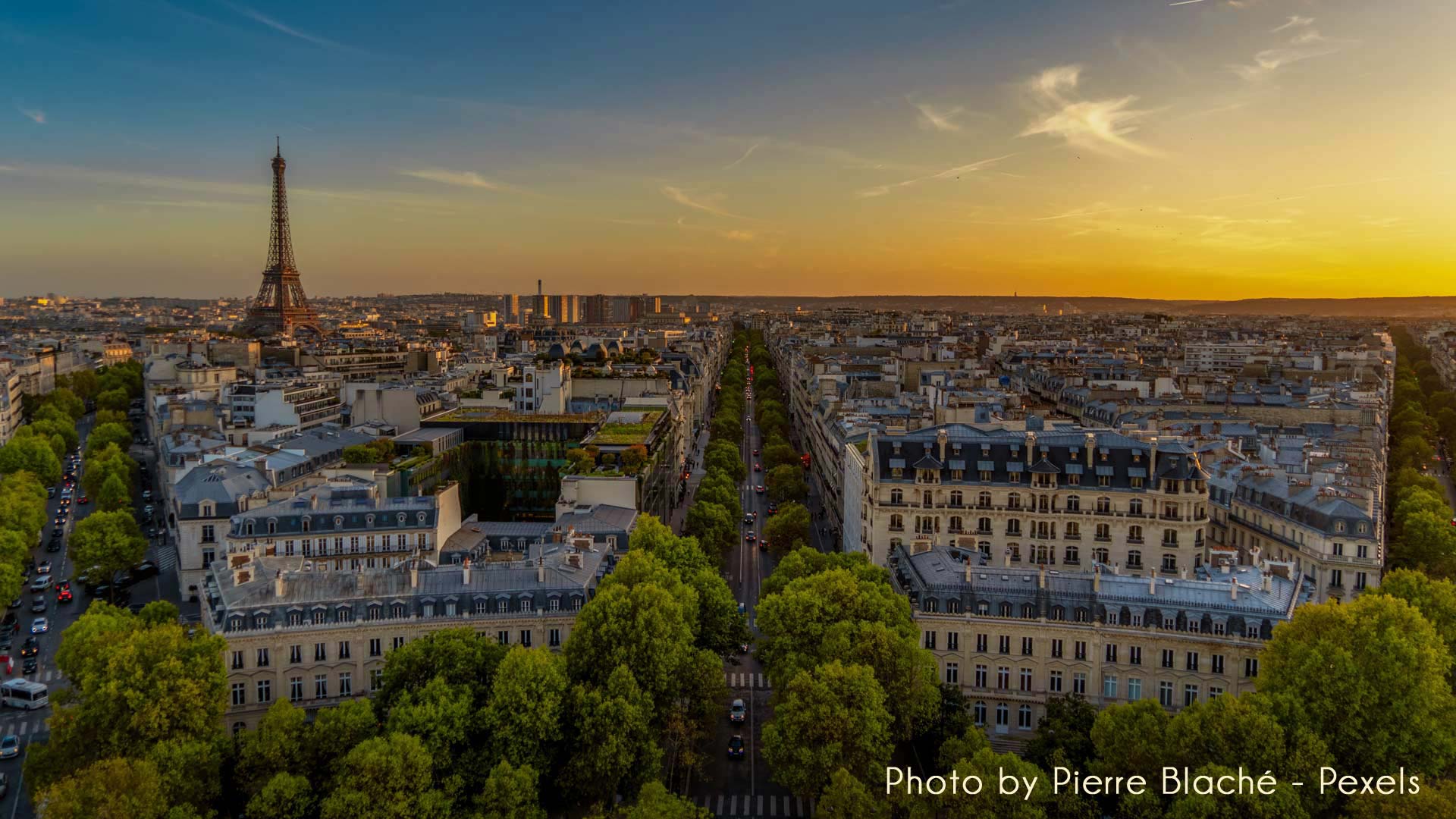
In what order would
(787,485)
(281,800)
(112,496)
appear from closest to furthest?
1. (281,800)
2. (112,496)
3. (787,485)

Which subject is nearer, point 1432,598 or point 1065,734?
point 1065,734

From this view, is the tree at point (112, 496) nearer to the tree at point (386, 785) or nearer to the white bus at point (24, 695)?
the white bus at point (24, 695)

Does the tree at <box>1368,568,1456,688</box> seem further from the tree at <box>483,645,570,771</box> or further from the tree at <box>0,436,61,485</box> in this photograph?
the tree at <box>0,436,61,485</box>

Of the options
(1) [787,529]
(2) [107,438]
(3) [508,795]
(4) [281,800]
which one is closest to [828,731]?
(3) [508,795]

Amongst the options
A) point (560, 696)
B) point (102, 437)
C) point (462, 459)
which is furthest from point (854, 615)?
point (102, 437)

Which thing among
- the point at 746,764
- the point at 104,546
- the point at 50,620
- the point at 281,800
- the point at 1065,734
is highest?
the point at 104,546

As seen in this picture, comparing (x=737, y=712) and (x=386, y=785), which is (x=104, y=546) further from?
(x=737, y=712)

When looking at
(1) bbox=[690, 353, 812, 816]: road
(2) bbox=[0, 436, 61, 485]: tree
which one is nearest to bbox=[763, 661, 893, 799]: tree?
(1) bbox=[690, 353, 812, 816]: road
